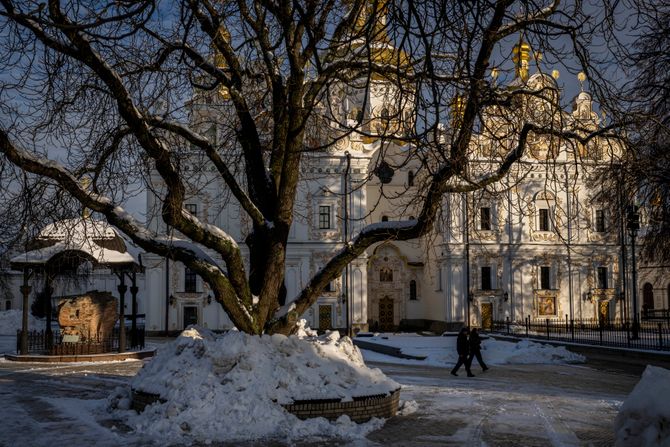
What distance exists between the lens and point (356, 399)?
11.0 meters

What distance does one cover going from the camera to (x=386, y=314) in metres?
45.7

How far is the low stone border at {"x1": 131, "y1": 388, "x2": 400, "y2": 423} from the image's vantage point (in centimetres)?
1054

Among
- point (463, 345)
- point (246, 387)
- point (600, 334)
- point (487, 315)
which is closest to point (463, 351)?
point (463, 345)

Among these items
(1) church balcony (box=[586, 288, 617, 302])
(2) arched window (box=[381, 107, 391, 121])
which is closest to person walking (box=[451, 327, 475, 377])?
(2) arched window (box=[381, 107, 391, 121])

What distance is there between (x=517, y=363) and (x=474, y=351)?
4.85 meters

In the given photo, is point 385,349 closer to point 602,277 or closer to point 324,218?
point 324,218

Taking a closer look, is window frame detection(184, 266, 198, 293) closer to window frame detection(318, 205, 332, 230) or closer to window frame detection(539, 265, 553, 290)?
window frame detection(318, 205, 332, 230)

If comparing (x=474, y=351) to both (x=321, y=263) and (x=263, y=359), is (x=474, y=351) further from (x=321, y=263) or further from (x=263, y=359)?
(x=321, y=263)

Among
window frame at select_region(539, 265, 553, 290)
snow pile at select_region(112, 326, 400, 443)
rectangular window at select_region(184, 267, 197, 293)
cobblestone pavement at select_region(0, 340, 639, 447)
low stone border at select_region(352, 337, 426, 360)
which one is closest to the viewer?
snow pile at select_region(112, 326, 400, 443)

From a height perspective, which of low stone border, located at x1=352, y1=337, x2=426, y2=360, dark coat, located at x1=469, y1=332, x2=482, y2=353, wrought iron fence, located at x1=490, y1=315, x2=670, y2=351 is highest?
dark coat, located at x1=469, y1=332, x2=482, y2=353

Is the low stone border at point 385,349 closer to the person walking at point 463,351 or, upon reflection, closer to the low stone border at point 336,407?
the person walking at point 463,351

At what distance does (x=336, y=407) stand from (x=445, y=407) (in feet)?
10.5

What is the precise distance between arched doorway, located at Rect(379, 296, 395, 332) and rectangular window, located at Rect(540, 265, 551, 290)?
960 centimetres

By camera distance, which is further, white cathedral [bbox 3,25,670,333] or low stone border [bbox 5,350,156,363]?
white cathedral [bbox 3,25,670,333]
